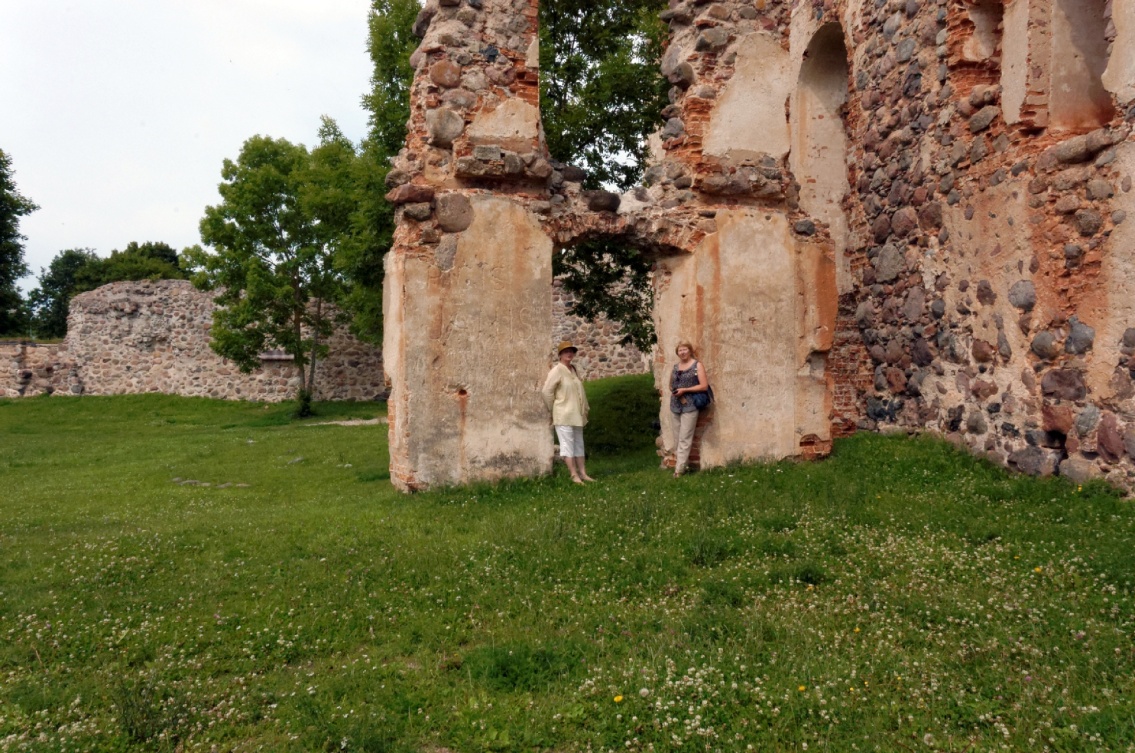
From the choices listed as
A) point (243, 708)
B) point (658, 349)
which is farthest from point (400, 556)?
point (658, 349)

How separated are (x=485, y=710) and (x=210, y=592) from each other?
99.5 inches

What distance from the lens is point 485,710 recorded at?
3.69m

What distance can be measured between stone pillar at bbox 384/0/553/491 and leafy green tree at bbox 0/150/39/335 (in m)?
29.0

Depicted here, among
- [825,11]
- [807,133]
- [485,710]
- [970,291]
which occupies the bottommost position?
[485,710]

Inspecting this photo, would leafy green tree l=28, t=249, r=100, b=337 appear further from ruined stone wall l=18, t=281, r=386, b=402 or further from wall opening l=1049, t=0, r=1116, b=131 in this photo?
wall opening l=1049, t=0, r=1116, b=131

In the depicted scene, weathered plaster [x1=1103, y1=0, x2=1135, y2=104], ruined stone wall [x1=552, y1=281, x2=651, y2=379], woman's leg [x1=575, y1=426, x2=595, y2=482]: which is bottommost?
woman's leg [x1=575, y1=426, x2=595, y2=482]

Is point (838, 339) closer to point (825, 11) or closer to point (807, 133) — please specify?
point (807, 133)

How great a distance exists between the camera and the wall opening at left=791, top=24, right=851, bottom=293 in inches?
461

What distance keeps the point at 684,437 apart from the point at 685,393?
481 millimetres

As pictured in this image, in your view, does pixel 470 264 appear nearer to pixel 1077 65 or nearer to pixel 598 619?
pixel 598 619

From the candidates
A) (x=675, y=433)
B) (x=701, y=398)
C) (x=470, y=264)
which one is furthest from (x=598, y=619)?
(x=470, y=264)

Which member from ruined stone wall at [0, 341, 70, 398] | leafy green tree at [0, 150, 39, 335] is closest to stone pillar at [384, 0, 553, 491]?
ruined stone wall at [0, 341, 70, 398]

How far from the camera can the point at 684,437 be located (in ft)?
28.4

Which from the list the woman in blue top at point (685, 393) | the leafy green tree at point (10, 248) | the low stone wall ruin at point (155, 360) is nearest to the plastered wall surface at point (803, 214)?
the woman in blue top at point (685, 393)
